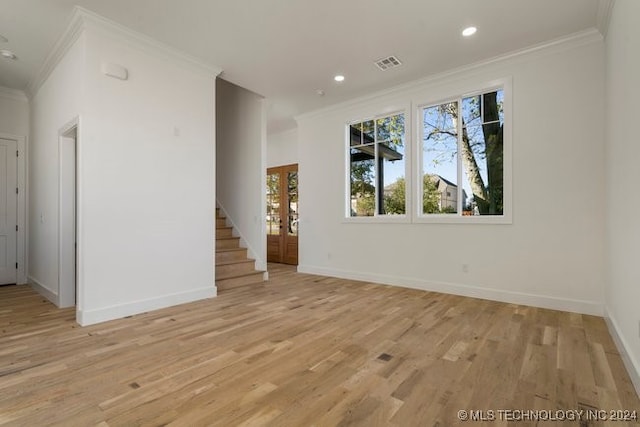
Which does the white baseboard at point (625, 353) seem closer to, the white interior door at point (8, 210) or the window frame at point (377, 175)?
the window frame at point (377, 175)

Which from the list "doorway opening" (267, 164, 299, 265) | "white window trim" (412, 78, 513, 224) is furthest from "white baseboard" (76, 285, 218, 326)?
"doorway opening" (267, 164, 299, 265)

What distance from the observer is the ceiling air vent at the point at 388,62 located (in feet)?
13.8

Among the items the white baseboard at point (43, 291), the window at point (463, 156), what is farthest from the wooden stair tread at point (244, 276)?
the window at point (463, 156)

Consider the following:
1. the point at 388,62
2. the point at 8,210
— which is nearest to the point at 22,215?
the point at 8,210

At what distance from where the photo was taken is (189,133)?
422 cm

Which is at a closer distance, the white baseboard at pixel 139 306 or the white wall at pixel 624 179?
the white wall at pixel 624 179

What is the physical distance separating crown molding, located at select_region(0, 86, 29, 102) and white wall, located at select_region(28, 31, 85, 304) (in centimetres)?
31

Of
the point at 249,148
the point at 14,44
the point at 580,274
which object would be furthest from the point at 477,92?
the point at 14,44

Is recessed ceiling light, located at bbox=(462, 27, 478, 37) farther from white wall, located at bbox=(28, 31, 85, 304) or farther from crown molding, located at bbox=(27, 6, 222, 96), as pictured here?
white wall, located at bbox=(28, 31, 85, 304)

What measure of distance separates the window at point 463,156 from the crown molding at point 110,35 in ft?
11.0

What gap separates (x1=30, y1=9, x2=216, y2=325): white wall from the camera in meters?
3.35

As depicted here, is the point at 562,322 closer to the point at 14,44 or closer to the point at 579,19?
the point at 579,19

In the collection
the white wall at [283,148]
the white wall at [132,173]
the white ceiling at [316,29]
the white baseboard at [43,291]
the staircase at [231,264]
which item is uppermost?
the white ceiling at [316,29]

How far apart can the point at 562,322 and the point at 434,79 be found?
3.56 meters
